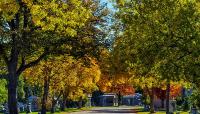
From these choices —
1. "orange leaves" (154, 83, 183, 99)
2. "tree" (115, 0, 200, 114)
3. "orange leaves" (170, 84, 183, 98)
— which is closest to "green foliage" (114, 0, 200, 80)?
"tree" (115, 0, 200, 114)

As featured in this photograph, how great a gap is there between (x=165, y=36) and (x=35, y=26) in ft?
27.0

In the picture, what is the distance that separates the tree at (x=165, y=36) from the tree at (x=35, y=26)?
3152 mm

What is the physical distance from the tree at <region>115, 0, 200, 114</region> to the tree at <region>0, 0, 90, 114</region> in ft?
10.3

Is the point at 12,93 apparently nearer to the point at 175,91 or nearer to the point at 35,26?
the point at 35,26

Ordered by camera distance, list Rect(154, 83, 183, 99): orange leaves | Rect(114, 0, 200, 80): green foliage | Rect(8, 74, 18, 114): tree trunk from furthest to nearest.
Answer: Rect(154, 83, 183, 99): orange leaves → Rect(8, 74, 18, 114): tree trunk → Rect(114, 0, 200, 80): green foliage

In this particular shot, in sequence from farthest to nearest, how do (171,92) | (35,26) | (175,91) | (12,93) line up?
(175,91), (171,92), (12,93), (35,26)

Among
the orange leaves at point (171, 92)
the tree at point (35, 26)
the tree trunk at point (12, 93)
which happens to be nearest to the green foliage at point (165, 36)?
the tree at point (35, 26)

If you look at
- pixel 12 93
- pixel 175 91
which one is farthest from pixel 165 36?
pixel 175 91

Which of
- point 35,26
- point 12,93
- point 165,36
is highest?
point 35,26

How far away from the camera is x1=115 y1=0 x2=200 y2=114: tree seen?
2438 centimetres

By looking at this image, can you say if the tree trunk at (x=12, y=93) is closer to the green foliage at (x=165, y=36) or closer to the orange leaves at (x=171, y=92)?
the green foliage at (x=165, y=36)

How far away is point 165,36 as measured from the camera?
25.4 meters

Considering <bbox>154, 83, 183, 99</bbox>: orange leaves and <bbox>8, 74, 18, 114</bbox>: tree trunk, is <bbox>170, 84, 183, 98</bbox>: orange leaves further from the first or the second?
<bbox>8, 74, 18, 114</bbox>: tree trunk

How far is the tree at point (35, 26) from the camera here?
26594 mm
